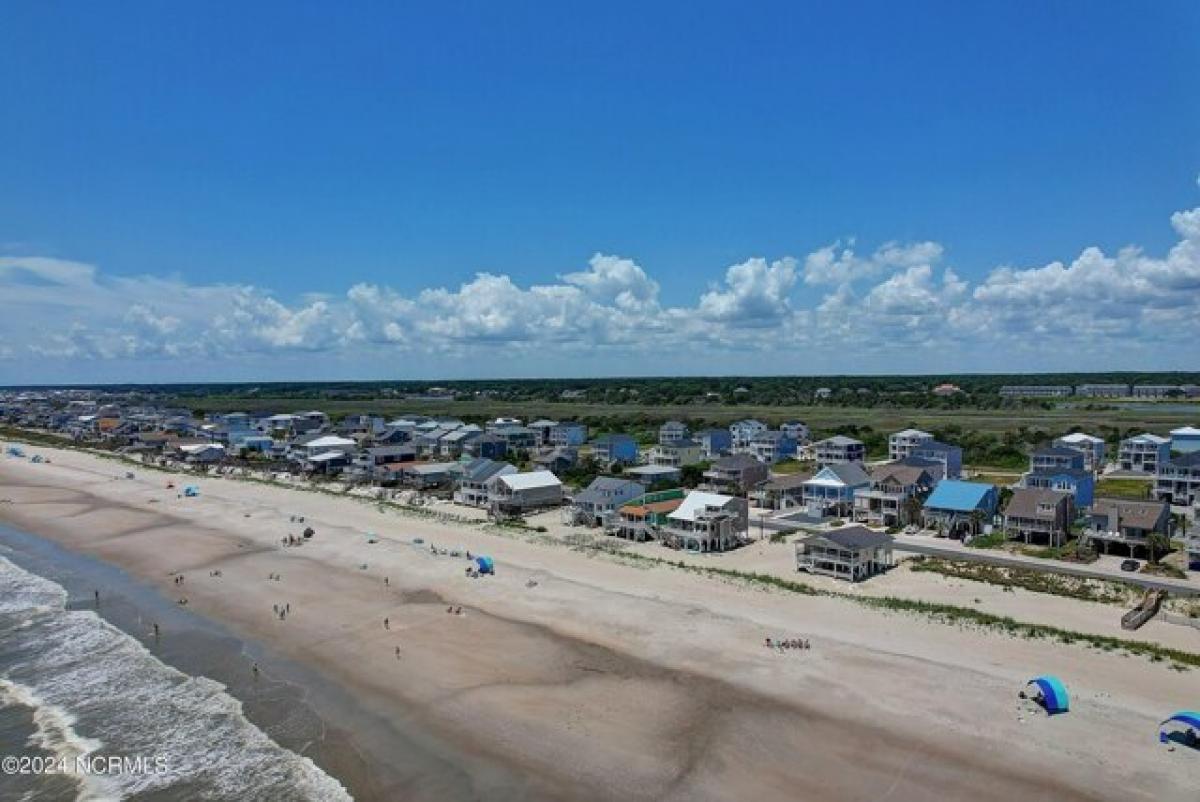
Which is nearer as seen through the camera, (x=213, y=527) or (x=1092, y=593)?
(x=1092, y=593)

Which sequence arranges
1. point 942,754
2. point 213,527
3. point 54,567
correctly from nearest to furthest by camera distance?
1. point 942,754
2. point 54,567
3. point 213,527

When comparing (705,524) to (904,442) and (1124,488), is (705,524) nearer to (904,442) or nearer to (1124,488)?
(1124,488)

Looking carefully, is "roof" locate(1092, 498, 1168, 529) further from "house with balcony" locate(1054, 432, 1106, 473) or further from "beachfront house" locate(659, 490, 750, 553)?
"house with balcony" locate(1054, 432, 1106, 473)

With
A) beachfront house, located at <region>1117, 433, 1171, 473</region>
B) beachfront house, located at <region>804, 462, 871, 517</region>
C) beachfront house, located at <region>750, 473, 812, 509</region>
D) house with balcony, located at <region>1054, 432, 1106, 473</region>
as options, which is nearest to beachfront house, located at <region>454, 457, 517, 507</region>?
beachfront house, located at <region>750, 473, 812, 509</region>

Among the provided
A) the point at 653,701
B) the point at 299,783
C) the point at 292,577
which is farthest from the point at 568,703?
the point at 292,577

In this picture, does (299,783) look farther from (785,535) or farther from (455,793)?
(785,535)

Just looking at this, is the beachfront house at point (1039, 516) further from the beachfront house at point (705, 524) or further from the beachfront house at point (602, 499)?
the beachfront house at point (602, 499)
